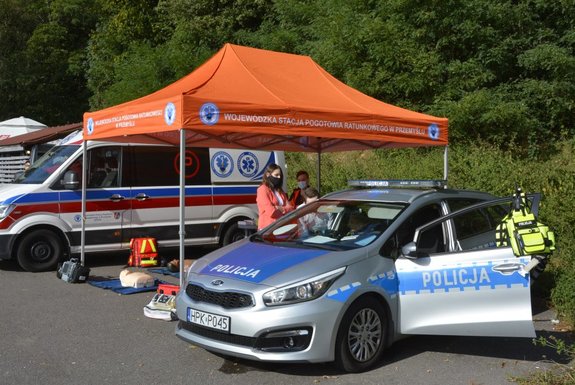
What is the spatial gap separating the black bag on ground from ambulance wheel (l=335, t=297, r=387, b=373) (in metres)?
5.17

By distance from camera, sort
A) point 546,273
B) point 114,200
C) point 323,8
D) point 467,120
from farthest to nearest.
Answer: point 323,8, point 467,120, point 114,200, point 546,273

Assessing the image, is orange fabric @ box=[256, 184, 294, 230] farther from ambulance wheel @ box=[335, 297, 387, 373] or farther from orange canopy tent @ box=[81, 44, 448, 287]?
ambulance wheel @ box=[335, 297, 387, 373]

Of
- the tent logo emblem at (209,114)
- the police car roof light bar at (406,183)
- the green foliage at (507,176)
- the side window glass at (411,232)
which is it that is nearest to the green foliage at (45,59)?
the green foliage at (507,176)

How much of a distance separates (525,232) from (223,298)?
2.55m

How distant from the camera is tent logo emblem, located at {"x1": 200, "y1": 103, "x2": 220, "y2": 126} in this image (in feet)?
22.9

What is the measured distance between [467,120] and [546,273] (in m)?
7.63

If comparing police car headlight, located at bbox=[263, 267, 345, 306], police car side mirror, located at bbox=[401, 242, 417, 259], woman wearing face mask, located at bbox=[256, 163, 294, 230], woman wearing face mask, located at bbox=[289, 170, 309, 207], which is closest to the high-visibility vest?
woman wearing face mask, located at bbox=[289, 170, 309, 207]

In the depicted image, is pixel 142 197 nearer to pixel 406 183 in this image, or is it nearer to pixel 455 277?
pixel 406 183

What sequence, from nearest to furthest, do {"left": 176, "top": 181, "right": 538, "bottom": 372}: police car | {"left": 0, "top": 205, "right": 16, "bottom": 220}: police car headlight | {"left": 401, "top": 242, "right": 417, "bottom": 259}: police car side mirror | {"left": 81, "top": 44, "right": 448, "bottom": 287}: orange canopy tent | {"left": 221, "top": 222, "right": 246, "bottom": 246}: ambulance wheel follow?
{"left": 176, "top": 181, "right": 538, "bottom": 372}: police car → {"left": 401, "top": 242, "right": 417, "bottom": 259}: police car side mirror → {"left": 81, "top": 44, "right": 448, "bottom": 287}: orange canopy tent → {"left": 0, "top": 205, "right": 16, "bottom": 220}: police car headlight → {"left": 221, "top": 222, "right": 246, "bottom": 246}: ambulance wheel

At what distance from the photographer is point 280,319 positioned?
487 centimetres

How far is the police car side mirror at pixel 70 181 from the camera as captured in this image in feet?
32.6

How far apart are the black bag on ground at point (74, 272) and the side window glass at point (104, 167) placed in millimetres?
1577

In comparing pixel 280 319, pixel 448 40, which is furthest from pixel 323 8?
pixel 280 319

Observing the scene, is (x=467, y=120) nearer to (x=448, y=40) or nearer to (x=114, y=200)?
(x=448, y=40)
